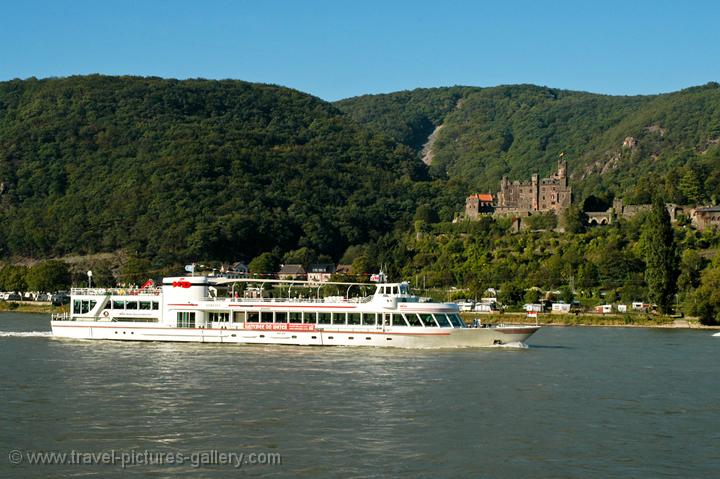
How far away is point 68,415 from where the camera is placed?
103 feet

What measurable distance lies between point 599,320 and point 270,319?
36314 millimetres

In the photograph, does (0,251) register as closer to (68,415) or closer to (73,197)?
(73,197)

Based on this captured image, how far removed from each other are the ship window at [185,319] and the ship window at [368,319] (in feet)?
32.1

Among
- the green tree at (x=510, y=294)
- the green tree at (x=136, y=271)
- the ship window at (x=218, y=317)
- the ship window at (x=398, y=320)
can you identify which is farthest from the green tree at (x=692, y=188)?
the ship window at (x=218, y=317)

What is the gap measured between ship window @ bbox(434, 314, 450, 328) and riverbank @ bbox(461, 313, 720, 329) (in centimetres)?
2685

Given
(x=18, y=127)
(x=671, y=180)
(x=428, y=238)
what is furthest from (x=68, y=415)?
(x=18, y=127)

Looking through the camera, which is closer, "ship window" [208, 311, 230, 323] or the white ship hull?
the white ship hull

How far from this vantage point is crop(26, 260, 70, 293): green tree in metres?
117

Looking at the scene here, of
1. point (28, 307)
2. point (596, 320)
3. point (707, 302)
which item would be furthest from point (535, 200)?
point (28, 307)

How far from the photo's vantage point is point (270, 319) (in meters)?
53.8

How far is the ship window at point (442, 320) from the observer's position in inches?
2003

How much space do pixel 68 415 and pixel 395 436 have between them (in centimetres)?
1043

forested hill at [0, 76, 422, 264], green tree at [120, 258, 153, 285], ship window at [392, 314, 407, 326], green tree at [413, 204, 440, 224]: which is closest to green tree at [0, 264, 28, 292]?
green tree at [120, 258, 153, 285]

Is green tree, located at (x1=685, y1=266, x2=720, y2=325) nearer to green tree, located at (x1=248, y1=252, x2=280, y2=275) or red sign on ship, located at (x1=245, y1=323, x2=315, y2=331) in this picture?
red sign on ship, located at (x1=245, y1=323, x2=315, y2=331)
